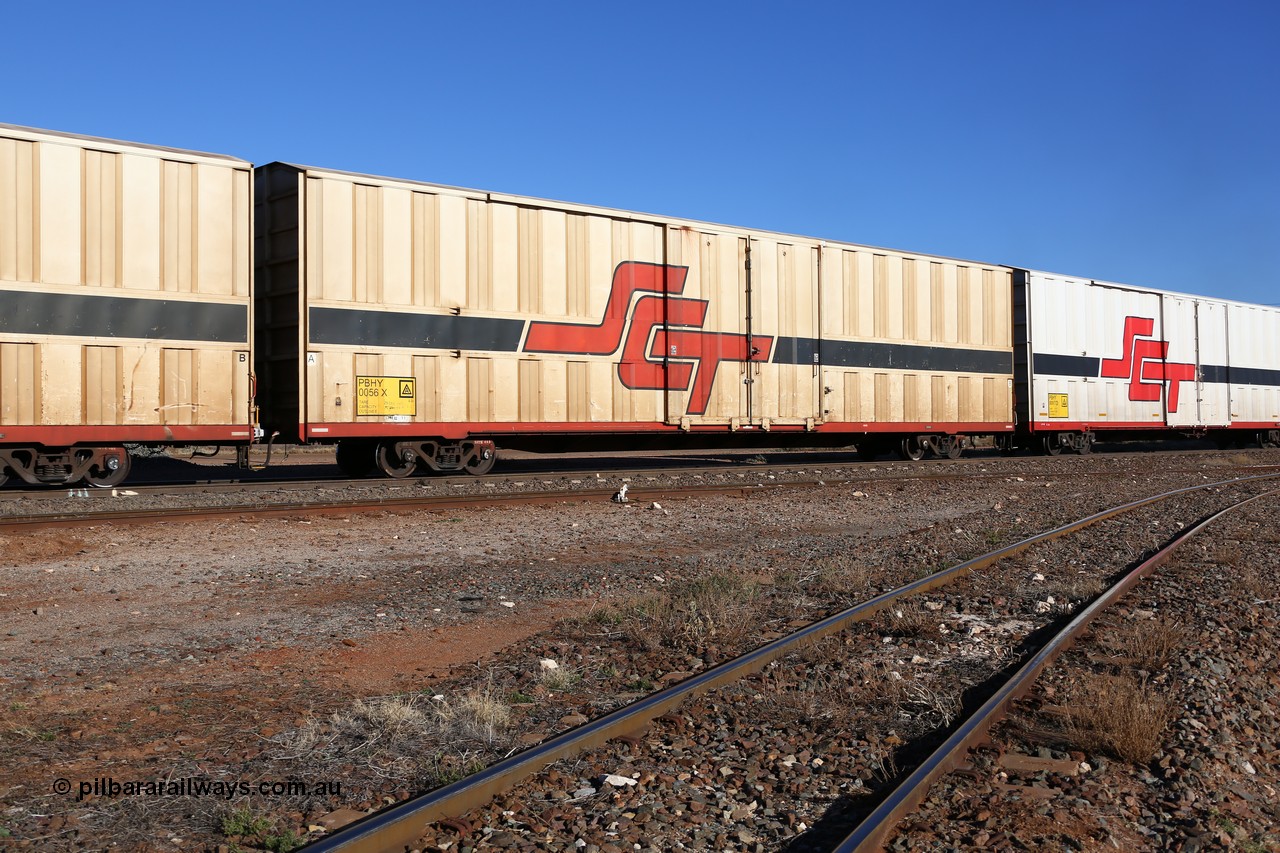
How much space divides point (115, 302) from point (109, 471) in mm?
2329

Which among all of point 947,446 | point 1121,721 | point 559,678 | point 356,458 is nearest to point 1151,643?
point 1121,721

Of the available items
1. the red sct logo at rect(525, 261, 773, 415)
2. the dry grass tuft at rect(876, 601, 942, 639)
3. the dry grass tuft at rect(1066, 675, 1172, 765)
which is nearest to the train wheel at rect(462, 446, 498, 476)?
the red sct logo at rect(525, 261, 773, 415)

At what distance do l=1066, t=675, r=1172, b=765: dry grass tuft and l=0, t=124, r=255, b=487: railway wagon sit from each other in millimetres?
11615

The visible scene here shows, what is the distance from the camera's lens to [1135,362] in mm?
24859

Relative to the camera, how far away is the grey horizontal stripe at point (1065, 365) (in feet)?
73.6

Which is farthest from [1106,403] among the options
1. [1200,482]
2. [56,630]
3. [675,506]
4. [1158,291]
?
[56,630]

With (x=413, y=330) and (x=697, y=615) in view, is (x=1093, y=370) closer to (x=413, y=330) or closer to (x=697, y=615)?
(x=413, y=330)

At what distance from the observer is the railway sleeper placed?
12.1 meters

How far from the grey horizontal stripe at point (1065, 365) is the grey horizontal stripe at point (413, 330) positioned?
13325 millimetres

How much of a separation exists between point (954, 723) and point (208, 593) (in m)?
5.63

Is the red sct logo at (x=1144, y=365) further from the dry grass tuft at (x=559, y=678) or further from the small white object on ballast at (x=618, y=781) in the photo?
the small white object on ballast at (x=618, y=781)

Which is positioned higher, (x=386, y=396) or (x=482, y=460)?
(x=386, y=396)

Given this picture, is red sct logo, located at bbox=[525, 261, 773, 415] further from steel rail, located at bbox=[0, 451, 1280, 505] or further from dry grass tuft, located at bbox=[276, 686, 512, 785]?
dry grass tuft, located at bbox=[276, 686, 512, 785]

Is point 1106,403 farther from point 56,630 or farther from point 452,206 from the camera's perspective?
point 56,630
